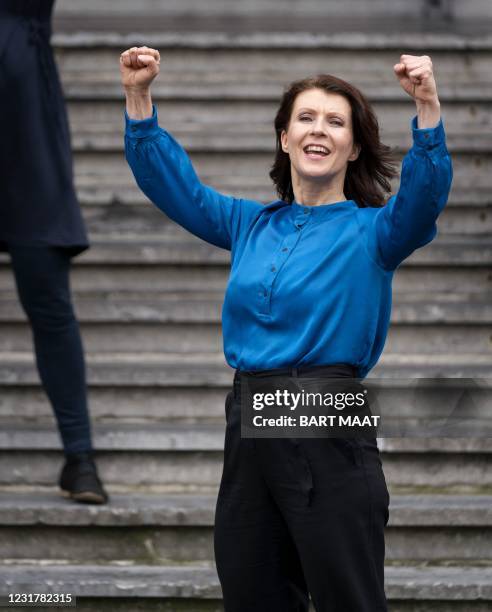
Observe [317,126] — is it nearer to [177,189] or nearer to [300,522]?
[177,189]

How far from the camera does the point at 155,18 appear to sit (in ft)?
20.2

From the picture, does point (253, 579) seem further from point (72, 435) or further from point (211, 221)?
point (72, 435)

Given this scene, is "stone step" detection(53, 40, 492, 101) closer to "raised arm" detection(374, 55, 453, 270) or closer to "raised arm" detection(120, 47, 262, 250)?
"raised arm" detection(120, 47, 262, 250)

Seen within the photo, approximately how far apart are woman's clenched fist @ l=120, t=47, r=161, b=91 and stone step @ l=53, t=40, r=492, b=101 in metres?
2.76

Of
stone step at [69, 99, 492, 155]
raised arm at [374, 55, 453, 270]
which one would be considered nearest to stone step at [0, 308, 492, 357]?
stone step at [69, 99, 492, 155]

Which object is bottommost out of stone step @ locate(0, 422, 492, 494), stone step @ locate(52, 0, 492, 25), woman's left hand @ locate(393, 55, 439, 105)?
stone step @ locate(0, 422, 492, 494)

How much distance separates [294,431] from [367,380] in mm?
270

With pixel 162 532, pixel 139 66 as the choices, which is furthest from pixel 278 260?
pixel 162 532

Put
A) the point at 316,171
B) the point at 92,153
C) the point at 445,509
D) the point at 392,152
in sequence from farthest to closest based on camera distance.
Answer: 1. the point at 92,153
2. the point at 445,509
3. the point at 392,152
4. the point at 316,171

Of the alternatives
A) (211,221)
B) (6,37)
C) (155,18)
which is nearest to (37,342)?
(6,37)

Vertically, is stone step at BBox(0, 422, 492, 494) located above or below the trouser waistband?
below

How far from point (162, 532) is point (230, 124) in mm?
2153

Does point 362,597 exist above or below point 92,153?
below

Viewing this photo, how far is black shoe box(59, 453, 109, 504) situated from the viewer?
3.41 m
